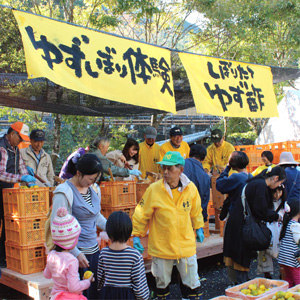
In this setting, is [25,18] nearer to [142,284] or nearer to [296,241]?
[142,284]

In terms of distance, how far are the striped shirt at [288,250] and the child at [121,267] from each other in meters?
2.42

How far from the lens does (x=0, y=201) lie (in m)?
5.46

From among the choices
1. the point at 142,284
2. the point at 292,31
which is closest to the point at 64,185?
the point at 142,284

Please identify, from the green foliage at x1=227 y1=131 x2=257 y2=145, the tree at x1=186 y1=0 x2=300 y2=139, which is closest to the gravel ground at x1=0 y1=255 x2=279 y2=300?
the tree at x1=186 y1=0 x2=300 y2=139

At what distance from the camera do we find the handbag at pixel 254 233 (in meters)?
4.82

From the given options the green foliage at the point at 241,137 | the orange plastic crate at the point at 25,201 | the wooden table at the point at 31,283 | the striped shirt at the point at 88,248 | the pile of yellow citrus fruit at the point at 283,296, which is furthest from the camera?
the green foliage at the point at 241,137

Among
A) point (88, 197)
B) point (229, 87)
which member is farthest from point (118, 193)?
point (229, 87)

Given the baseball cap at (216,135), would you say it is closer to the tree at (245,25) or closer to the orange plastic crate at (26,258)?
the orange plastic crate at (26,258)

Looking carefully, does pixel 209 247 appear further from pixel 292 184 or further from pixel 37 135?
pixel 37 135

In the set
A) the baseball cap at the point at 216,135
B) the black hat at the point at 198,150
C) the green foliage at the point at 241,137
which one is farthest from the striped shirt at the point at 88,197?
the green foliage at the point at 241,137

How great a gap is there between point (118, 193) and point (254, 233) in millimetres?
2010

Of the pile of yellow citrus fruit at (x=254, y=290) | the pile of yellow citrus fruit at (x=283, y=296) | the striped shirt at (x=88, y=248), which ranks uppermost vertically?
the striped shirt at (x=88, y=248)

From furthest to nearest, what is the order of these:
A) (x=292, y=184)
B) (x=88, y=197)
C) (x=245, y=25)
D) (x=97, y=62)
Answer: (x=245, y=25) → (x=292, y=184) → (x=97, y=62) → (x=88, y=197)

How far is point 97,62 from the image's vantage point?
5621 mm
